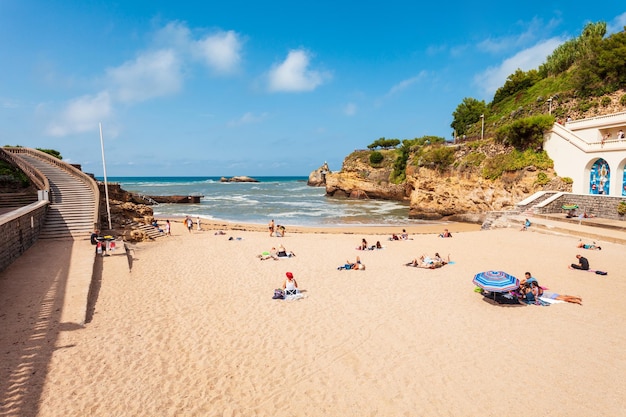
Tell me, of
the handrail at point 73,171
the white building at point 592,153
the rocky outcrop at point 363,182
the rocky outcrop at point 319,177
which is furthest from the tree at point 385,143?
the handrail at point 73,171

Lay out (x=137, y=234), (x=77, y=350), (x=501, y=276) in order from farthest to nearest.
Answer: (x=137, y=234) < (x=501, y=276) < (x=77, y=350)

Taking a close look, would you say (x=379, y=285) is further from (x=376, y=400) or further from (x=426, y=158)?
(x=426, y=158)

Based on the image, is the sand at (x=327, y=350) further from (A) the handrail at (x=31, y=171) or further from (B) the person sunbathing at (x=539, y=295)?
(A) the handrail at (x=31, y=171)

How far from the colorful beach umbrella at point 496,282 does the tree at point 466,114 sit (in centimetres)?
4997

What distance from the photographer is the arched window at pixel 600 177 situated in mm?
22875

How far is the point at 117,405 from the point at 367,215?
3257cm

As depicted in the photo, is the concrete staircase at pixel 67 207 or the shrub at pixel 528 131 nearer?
the concrete staircase at pixel 67 207

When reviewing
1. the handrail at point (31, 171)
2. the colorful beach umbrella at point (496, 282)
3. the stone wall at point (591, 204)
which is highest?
the handrail at point (31, 171)

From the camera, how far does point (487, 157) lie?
103ft

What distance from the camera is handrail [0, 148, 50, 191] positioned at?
19453 millimetres

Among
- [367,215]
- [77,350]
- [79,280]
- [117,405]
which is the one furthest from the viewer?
[367,215]

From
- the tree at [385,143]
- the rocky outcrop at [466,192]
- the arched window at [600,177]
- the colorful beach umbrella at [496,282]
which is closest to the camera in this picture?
the colorful beach umbrella at [496,282]

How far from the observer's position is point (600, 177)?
23344 mm

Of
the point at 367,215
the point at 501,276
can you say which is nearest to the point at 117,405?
the point at 501,276
